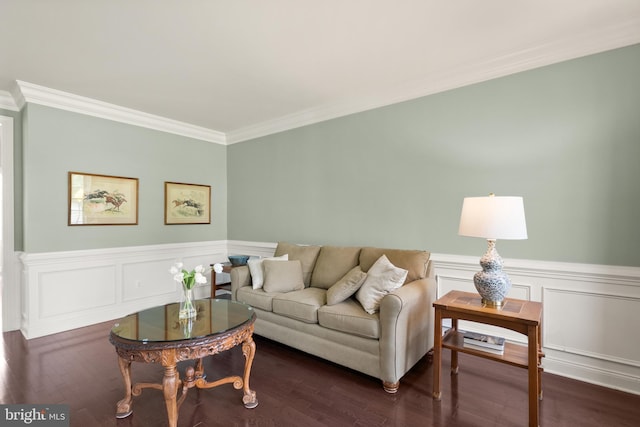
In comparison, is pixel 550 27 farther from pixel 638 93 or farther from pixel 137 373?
pixel 137 373

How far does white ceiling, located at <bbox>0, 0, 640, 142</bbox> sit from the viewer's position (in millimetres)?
2098

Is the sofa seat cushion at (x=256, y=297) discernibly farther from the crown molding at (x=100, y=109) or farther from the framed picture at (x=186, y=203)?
the crown molding at (x=100, y=109)

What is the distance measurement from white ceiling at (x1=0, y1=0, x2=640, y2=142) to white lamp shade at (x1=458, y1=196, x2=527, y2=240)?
1.32 m

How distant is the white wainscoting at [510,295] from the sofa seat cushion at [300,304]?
1.26m

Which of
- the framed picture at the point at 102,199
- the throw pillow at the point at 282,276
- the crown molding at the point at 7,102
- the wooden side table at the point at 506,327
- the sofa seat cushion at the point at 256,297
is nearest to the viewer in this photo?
the wooden side table at the point at 506,327

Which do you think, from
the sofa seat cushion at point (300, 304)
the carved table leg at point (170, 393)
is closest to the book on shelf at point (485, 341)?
the sofa seat cushion at point (300, 304)

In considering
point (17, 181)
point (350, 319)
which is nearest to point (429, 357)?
point (350, 319)

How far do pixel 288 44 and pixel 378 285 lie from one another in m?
2.10

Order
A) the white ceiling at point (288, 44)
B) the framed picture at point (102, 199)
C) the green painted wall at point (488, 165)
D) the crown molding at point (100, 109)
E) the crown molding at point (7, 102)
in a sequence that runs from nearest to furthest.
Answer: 1. the white ceiling at point (288, 44)
2. the green painted wall at point (488, 165)
3. the crown molding at point (100, 109)
4. the crown molding at point (7, 102)
5. the framed picture at point (102, 199)

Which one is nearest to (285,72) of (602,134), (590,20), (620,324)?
(590,20)

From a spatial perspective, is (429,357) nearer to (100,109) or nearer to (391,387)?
(391,387)

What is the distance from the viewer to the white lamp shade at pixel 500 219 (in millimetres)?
2014

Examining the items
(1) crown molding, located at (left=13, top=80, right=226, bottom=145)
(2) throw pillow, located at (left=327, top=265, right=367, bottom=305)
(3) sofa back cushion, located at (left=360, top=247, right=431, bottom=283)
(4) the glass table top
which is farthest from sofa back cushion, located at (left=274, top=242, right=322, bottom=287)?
(1) crown molding, located at (left=13, top=80, right=226, bottom=145)

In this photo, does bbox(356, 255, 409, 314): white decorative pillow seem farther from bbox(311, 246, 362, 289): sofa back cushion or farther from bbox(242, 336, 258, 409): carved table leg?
bbox(242, 336, 258, 409): carved table leg
